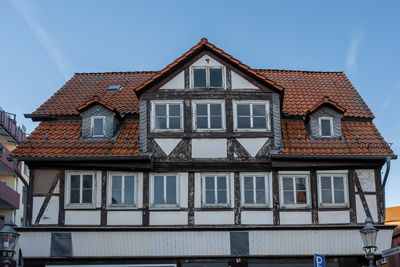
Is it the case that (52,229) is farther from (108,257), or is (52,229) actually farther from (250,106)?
(250,106)

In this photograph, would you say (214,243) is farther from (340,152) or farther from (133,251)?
(340,152)

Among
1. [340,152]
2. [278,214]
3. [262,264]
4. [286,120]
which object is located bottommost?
[262,264]

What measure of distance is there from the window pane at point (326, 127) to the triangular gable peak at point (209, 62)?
212cm

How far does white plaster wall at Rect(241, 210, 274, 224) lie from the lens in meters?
22.7

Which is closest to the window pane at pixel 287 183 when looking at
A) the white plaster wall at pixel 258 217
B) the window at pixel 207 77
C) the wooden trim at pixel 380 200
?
the white plaster wall at pixel 258 217

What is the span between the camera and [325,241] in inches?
888

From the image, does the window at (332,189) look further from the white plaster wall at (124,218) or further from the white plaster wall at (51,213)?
the white plaster wall at (51,213)

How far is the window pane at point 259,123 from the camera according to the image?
23.5m

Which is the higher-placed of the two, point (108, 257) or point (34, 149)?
point (34, 149)

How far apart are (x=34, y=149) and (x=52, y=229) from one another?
2888mm

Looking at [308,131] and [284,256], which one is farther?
[308,131]

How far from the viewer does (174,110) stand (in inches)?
935

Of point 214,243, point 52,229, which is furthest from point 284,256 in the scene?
point 52,229

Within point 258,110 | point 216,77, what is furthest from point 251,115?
point 216,77
